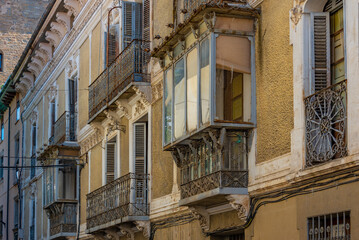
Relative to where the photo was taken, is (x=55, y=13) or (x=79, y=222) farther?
(x=55, y=13)

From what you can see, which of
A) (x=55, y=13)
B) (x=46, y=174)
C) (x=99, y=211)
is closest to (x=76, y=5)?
(x=55, y=13)

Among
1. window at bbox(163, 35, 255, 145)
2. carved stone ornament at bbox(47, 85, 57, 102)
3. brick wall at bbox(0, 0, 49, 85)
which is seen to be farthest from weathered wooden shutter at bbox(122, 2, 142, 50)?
brick wall at bbox(0, 0, 49, 85)

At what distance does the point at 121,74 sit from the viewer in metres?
19.6

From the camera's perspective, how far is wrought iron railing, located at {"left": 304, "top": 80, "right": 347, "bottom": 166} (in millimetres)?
10586

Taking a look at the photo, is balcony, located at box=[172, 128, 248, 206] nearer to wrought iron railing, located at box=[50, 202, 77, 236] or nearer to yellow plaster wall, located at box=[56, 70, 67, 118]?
wrought iron railing, located at box=[50, 202, 77, 236]

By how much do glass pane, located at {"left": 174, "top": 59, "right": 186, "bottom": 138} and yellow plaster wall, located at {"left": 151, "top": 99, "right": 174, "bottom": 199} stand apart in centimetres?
203

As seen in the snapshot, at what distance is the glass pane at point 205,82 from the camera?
13675 millimetres

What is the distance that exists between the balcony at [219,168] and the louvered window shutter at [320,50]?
2265 mm

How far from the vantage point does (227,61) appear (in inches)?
538

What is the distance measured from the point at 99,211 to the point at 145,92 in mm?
3978

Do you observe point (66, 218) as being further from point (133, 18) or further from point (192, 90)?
point (192, 90)

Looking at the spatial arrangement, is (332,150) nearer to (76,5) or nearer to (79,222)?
(79,222)

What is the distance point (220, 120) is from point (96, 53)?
10.6 metres

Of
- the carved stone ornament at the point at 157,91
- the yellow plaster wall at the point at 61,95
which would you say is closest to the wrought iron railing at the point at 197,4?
the carved stone ornament at the point at 157,91
